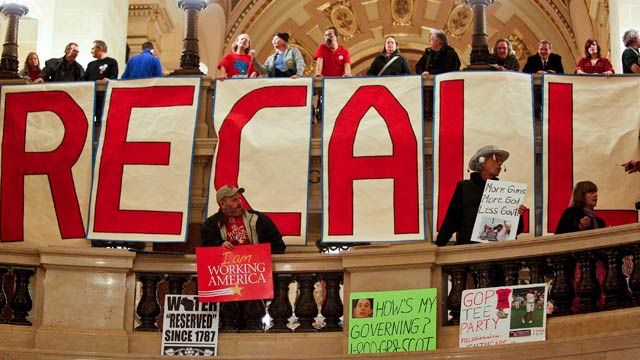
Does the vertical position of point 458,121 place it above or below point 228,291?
above

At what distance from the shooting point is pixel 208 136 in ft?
52.4

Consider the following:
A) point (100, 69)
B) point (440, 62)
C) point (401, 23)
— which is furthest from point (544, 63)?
point (401, 23)

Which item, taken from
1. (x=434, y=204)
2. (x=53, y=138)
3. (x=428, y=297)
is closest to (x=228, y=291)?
(x=428, y=297)

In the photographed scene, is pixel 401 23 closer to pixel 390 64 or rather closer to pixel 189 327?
pixel 390 64

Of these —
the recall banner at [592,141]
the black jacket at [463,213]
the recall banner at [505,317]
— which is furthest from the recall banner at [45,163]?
the recall banner at [505,317]

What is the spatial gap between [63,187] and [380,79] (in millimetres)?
3781

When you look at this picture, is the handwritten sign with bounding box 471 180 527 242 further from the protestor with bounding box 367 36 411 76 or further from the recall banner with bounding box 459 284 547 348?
the protestor with bounding box 367 36 411 76

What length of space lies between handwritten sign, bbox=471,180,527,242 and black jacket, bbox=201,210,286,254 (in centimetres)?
167

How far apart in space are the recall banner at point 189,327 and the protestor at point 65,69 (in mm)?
6209

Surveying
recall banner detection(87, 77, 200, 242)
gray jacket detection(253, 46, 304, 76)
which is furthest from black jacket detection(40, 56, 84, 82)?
gray jacket detection(253, 46, 304, 76)

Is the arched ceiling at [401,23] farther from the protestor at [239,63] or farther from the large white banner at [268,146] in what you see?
the large white banner at [268,146]

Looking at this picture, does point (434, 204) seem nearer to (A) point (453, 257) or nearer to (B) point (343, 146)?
(B) point (343, 146)

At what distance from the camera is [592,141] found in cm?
1517

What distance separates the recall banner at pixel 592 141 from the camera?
14.9 meters
